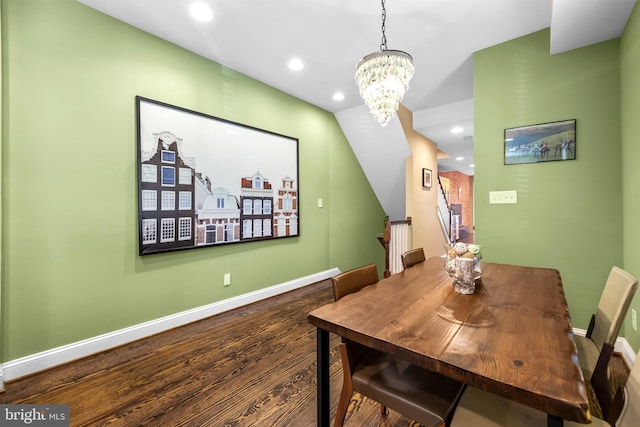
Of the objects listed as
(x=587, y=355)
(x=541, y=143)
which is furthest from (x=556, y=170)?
(x=587, y=355)

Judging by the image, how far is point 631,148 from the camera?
192 cm

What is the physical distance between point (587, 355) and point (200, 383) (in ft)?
6.96

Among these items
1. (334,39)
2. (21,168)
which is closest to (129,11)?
(21,168)

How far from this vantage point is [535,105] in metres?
2.41

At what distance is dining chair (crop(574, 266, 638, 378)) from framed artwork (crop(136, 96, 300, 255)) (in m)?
2.81

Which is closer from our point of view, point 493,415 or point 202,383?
point 493,415

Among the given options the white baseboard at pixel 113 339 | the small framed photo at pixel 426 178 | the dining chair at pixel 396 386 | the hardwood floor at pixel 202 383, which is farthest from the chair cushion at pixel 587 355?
the small framed photo at pixel 426 178

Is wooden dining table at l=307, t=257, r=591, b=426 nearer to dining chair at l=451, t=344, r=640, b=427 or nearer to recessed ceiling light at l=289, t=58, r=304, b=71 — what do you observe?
dining chair at l=451, t=344, r=640, b=427

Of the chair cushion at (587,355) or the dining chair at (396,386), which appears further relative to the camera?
the chair cushion at (587,355)

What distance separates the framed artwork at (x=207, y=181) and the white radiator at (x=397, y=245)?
1601 millimetres

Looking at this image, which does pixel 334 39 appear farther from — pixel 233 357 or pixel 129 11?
pixel 233 357

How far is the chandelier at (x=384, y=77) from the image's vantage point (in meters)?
1.77

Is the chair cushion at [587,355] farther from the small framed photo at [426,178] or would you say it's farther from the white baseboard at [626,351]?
the small framed photo at [426,178]

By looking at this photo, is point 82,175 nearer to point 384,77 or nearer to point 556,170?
point 384,77
